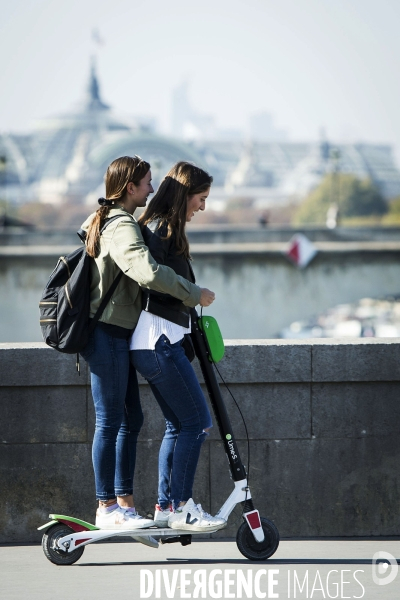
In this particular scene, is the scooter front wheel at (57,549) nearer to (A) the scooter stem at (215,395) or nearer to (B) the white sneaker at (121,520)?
(B) the white sneaker at (121,520)

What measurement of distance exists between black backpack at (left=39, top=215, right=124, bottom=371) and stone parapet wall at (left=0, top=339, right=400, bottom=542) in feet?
2.68

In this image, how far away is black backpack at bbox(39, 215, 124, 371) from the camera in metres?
4.26

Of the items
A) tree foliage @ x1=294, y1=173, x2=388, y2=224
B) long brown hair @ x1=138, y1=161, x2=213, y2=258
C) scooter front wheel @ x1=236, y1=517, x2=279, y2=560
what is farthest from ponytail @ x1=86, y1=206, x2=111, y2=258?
tree foliage @ x1=294, y1=173, x2=388, y2=224

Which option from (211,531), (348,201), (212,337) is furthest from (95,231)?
(348,201)

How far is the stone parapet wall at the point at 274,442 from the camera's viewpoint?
5125mm

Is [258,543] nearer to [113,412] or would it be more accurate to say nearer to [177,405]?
[177,405]

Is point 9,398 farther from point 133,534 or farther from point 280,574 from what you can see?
point 280,574

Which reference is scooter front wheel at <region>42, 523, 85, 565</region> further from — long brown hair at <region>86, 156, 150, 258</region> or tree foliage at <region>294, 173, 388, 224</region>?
tree foliage at <region>294, 173, 388, 224</region>

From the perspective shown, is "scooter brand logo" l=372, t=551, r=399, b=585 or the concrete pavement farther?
"scooter brand logo" l=372, t=551, r=399, b=585

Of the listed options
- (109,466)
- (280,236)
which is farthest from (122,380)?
(280,236)

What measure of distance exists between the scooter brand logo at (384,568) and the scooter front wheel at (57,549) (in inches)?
46.5

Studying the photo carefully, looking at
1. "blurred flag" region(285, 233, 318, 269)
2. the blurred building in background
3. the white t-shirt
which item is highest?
the blurred building in background

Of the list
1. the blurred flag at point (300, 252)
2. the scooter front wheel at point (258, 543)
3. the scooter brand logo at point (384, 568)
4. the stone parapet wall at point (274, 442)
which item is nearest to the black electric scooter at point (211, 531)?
the scooter front wheel at point (258, 543)

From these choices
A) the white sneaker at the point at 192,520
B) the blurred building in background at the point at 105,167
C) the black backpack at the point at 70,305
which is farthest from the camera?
the blurred building in background at the point at 105,167
